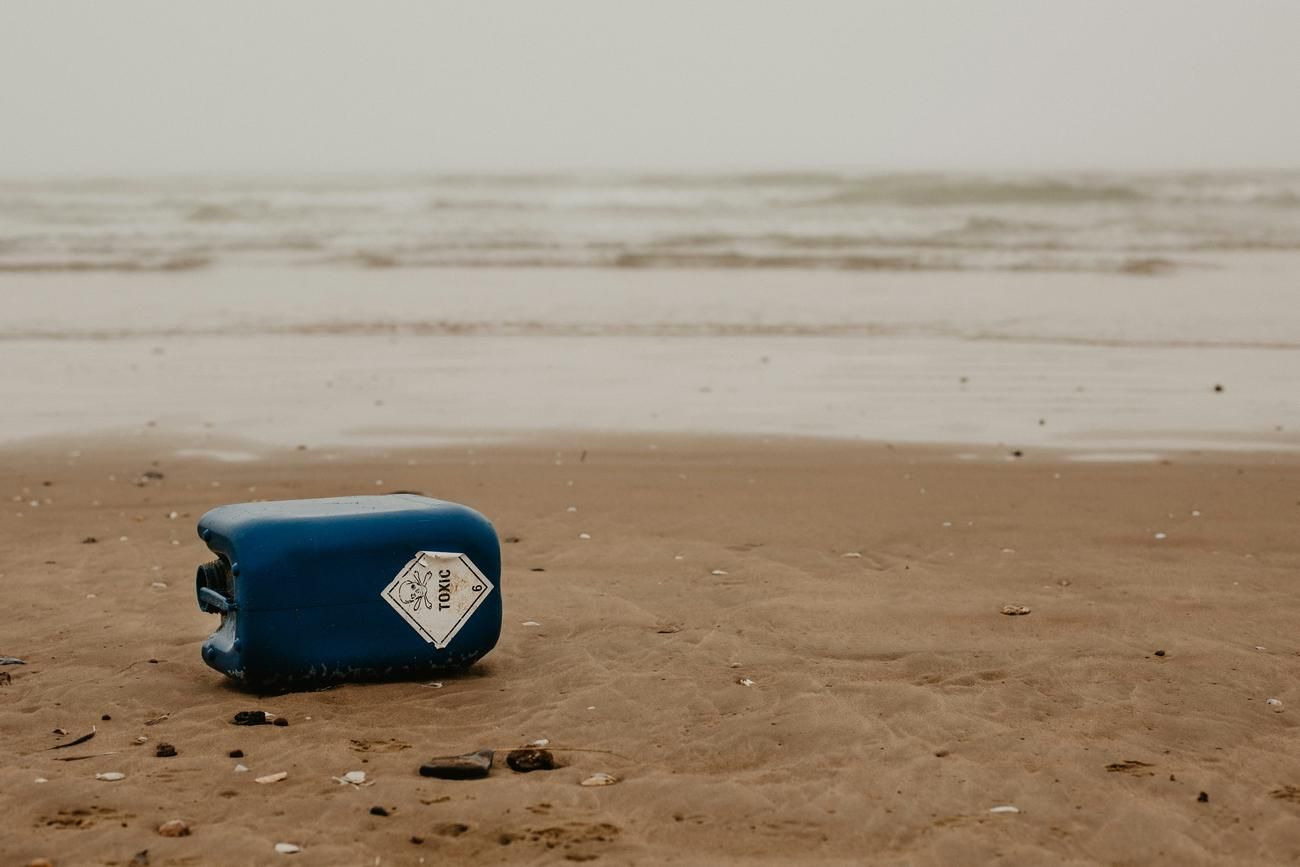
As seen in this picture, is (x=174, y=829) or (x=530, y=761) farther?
(x=530, y=761)

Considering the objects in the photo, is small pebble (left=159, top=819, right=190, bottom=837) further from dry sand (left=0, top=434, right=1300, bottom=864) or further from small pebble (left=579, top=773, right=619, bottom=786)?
small pebble (left=579, top=773, right=619, bottom=786)

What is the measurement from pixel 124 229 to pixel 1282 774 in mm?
33446

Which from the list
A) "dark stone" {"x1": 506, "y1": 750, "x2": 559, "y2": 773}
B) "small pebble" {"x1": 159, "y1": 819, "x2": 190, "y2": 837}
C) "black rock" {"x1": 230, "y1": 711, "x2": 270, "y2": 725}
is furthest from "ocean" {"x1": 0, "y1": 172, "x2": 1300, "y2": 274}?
"small pebble" {"x1": 159, "y1": 819, "x2": 190, "y2": 837}

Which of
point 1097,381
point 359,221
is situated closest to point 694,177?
point 359,221

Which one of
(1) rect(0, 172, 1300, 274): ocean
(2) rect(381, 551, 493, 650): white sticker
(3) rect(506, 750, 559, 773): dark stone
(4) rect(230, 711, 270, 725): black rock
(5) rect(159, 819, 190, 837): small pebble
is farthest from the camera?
(1) rect(0, 172, 1300, 274): ocean

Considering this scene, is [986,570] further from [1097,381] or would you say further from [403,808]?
[1097,381]

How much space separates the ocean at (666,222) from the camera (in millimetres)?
25969

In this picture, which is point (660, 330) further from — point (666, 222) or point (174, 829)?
point (666, 222)

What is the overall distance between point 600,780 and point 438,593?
1183mm

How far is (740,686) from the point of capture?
4.84 metres

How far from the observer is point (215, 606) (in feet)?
15.8

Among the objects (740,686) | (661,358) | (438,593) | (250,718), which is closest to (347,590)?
(438,593)

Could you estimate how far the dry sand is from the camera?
3.63 m

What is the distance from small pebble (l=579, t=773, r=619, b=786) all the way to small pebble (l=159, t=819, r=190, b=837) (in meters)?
1.07
